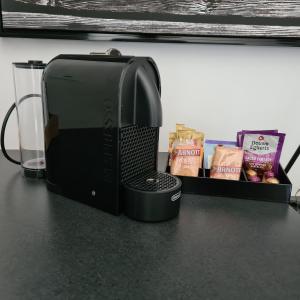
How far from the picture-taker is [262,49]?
3.45 feet

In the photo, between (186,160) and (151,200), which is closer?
(151,200)

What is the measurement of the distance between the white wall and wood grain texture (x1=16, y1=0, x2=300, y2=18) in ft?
0.35

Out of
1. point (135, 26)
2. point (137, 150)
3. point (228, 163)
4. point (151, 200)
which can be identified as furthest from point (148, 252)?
point (135, 26)

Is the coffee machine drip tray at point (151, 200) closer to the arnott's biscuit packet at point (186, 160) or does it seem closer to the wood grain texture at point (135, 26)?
the arnott's biscuit packet at point (186, 160)

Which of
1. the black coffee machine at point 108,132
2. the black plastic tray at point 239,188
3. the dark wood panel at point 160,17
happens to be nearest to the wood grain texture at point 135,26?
the dark wood panel at point 160,17

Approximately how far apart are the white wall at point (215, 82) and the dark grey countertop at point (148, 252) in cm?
47

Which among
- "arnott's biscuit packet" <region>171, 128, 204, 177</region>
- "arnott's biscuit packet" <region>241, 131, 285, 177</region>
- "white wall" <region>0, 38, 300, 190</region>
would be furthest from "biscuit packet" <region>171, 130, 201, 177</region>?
"white wall" <region>0, 38, 300, 190</region>

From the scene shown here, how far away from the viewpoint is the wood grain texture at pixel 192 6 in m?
0.96

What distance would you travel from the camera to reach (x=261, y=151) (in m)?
0.76

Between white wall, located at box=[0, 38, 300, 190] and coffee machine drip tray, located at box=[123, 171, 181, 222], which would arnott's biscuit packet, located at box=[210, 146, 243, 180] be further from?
white wall, located at box=[0, 38, 300, 190]

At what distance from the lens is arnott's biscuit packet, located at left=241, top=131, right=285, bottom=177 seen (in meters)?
0.74

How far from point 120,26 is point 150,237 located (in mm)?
680

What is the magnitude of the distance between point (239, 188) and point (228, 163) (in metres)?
0.06

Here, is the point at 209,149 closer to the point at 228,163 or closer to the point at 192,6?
the point at 228,163
